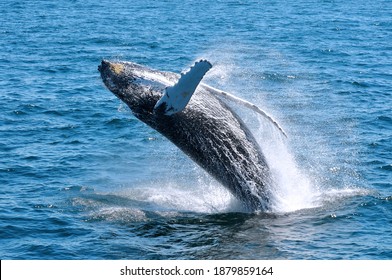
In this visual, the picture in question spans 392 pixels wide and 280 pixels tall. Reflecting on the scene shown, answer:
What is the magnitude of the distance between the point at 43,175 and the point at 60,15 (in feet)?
Result: 129

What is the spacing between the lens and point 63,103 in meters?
36.2

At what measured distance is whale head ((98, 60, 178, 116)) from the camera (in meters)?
20.7

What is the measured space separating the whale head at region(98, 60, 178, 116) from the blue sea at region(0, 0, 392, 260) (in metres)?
2.65

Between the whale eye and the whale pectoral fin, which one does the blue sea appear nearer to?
the whale eye

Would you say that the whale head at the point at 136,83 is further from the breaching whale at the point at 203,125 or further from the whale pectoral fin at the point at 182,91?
the whale pectoral fin at the point at 182,91

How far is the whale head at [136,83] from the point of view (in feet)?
68.0

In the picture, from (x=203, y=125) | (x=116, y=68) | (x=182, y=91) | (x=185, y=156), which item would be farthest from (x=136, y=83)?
(x=185, y=156)

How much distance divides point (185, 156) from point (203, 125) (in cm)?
788

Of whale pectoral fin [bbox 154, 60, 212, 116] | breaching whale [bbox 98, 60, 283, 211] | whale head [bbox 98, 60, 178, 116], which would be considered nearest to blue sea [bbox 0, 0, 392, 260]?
breaching whale [bbox 98, 60, 283, 211]

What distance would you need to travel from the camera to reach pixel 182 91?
1934cm

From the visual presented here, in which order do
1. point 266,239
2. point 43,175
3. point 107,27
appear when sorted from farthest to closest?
point 107,27 → point 43,175 → point 266,239

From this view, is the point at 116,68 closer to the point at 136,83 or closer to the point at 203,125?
the point at 136,83

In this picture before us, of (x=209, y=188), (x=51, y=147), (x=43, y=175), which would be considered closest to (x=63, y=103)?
(x=51, y=147)

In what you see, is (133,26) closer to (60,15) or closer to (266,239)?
(60,15)
